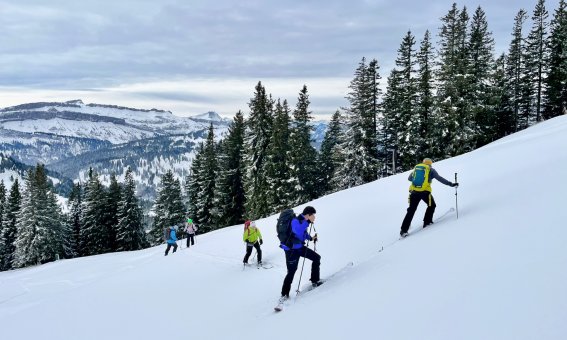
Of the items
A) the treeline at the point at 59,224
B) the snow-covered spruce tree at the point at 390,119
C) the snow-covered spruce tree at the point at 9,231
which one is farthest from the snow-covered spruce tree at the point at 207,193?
the snow-covered spruce tree at the point at 9,231

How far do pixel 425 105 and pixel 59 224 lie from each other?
52.9m

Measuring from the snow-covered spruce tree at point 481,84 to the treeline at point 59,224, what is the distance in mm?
46941

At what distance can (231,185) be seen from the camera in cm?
5044

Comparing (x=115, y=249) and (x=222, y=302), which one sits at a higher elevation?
(x=222, y=302)

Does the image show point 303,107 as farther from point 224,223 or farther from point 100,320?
point 100,320

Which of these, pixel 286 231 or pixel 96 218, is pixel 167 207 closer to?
pixel 96 218

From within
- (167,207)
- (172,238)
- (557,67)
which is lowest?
(167,207)

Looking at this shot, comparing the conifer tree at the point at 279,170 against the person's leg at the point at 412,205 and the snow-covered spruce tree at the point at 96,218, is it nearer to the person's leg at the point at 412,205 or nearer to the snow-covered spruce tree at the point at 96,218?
the snow-covered spruce tree at the point at 96,218

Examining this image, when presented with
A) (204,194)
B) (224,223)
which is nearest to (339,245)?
(224,223)

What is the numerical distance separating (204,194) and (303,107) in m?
17.9

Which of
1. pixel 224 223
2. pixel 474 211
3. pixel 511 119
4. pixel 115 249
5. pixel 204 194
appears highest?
pixel 511 119

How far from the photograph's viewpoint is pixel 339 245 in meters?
15.0

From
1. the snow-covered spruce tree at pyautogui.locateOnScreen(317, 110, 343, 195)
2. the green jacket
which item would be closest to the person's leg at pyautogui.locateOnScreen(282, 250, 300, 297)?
the green jacket

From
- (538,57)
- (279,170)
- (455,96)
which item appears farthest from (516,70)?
(279,170)
